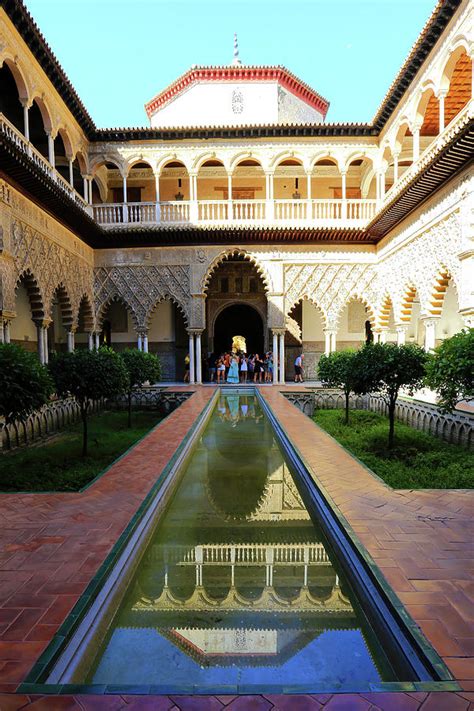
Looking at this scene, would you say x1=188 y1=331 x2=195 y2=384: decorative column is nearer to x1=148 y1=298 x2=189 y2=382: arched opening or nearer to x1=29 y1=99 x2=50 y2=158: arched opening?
x1=148 y1=298 x2=189 y2=382: arched opening

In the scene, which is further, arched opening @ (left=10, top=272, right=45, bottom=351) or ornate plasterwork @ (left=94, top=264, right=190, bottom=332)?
ornate plasterwork @ (left=94, top=264, right=190, bottom=332)

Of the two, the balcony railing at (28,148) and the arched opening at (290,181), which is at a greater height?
the arched opening at (290,181)

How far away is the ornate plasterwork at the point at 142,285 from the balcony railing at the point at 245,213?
1.45m

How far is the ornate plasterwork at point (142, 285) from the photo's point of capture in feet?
47.5

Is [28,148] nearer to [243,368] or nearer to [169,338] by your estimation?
[169,338]

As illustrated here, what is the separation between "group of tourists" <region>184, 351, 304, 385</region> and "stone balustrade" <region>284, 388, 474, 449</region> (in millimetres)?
3384

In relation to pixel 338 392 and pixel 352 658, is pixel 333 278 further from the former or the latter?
pixel 352 658

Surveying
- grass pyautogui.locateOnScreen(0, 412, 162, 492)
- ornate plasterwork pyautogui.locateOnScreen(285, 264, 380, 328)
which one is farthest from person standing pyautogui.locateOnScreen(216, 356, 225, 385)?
grass pyautogui.locateOnScreen(0, 412, 162, 492)

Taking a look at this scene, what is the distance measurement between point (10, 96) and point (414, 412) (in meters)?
11.6

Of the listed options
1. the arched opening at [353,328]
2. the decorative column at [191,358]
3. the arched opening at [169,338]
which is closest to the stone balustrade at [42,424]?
the decorative column at [191,358]

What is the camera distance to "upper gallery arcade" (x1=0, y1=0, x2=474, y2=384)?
896cm

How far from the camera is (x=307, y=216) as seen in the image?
14023 millimetres

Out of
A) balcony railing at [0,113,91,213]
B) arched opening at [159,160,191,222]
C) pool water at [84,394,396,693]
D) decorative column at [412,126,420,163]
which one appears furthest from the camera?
arched opening at [159,160,191,222]

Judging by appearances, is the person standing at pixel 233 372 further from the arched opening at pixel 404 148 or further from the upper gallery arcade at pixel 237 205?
the arched opening at pixel 404 148
